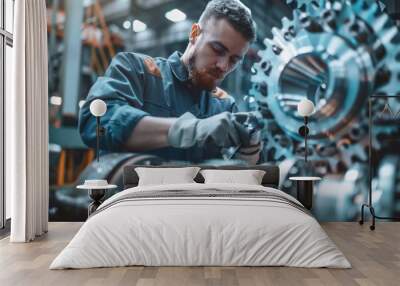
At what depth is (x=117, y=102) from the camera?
7.36 m

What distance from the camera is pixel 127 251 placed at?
447 cm

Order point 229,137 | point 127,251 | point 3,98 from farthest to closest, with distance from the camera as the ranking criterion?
point 229,137 → point 3,98 → point 127,251

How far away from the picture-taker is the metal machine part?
739cm

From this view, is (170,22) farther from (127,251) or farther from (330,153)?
(127,251)

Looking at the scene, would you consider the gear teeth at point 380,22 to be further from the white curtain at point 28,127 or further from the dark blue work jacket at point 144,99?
the white curtain at point 28,127

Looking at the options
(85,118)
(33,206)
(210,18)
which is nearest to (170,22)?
(210,18)

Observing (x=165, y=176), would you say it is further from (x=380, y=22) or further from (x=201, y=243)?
(x=380, y=22)

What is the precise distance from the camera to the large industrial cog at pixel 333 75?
7.40 metres

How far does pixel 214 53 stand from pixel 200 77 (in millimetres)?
366

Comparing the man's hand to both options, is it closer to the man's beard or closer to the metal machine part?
the metal machine part

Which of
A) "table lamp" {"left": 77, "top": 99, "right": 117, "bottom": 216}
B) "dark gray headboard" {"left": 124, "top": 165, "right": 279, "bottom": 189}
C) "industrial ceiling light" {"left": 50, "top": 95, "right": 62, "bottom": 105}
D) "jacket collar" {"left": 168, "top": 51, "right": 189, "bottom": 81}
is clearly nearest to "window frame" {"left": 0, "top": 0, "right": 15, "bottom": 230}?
"industrial ceiling light" {"left": 50, "top": 95, "right": 62, "bottom": 105}

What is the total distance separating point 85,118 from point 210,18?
211 centimetres

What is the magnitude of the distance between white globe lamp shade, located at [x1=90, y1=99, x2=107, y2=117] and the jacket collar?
3.45 feet

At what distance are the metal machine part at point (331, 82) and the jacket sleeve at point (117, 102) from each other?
1.51 m
